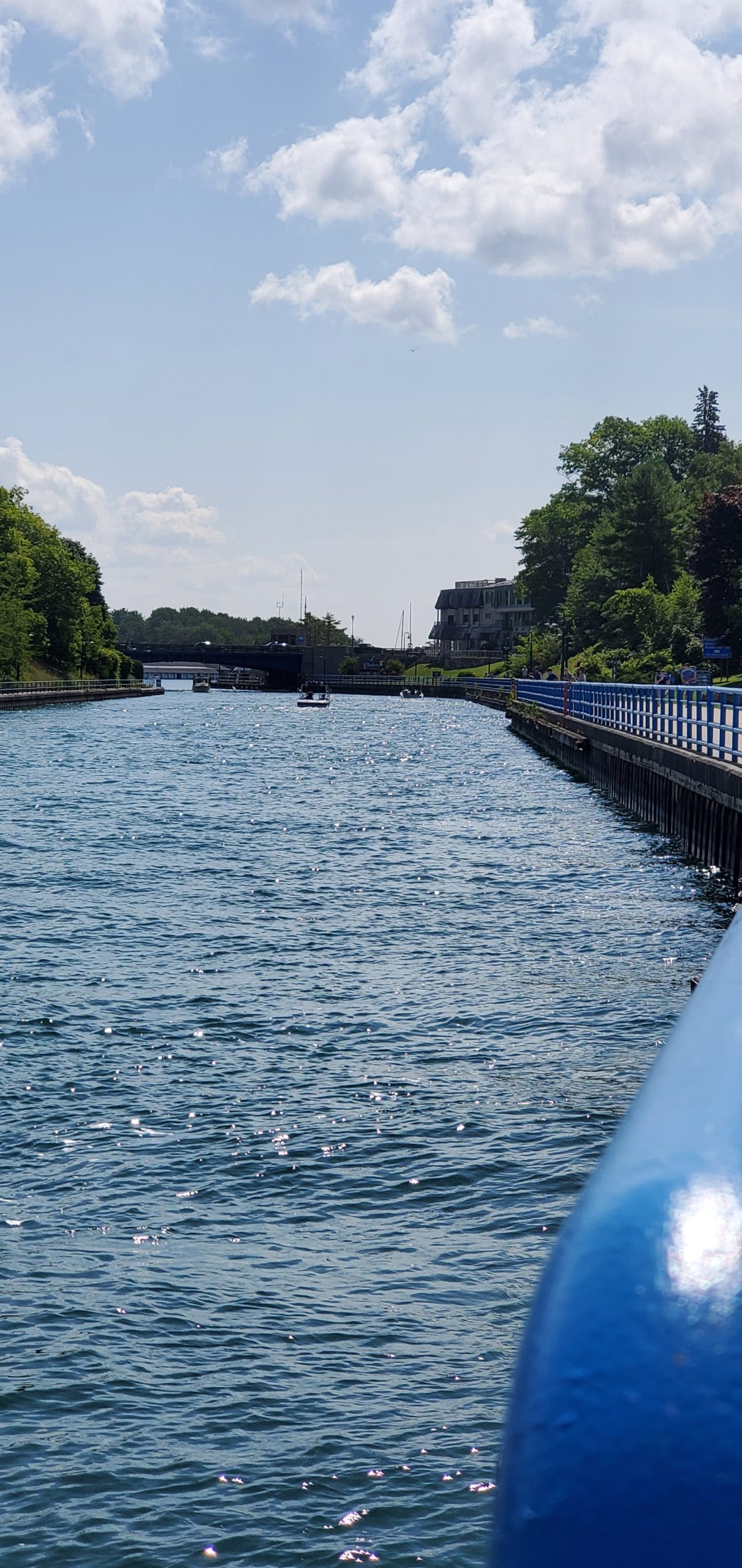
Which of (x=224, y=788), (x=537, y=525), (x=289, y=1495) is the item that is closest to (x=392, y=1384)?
(x=289, y=1495)

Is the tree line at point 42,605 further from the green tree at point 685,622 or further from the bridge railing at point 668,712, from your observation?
the bridge railing at point 668,712

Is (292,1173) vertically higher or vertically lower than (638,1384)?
lower

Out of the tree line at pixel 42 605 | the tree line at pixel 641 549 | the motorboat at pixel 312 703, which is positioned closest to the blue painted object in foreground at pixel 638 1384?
the tree line at pixel 641 549

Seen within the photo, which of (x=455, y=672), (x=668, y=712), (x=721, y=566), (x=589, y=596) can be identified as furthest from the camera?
(x=455, y=672)

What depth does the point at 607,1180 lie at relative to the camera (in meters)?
1.72

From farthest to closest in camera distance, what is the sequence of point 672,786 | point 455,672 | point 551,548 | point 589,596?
point 455,672 → point 551,548 → point 589,596 → point 672,786

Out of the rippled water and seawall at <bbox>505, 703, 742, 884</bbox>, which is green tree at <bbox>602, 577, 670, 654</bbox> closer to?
seawall at <bbox>505, 703, 742, 884</bbox>

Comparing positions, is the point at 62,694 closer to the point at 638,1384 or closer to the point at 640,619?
the point at 640,619

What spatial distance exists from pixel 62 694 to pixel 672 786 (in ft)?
289

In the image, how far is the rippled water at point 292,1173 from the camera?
6477mm

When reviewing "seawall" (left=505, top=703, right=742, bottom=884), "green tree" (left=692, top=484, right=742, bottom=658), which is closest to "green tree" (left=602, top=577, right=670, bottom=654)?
"green tree" (left=692, top=484, right=742, bottom=658)

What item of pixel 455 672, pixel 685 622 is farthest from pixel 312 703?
pixel 455 672

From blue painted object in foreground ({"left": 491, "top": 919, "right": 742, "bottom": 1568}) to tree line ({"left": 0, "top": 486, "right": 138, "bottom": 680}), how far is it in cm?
10468

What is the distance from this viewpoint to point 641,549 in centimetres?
11594
